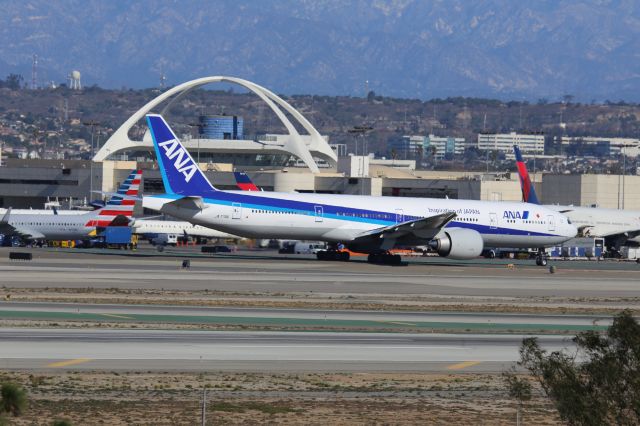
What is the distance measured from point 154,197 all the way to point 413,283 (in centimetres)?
1642

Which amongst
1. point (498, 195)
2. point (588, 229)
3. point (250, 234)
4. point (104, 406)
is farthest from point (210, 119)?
point (104, 406)

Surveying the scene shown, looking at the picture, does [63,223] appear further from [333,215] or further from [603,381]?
[603,381]

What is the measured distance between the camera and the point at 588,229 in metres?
105

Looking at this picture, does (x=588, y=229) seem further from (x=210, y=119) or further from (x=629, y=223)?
(x=210, y=119)

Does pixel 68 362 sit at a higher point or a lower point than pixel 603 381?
lower

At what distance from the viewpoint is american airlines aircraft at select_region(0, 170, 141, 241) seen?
9412 centimetres

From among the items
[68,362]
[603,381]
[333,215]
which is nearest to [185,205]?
[333,215]

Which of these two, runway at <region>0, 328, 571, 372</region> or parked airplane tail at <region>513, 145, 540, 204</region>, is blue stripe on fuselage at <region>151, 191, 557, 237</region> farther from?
parked airplane tail at <region>513, 145, 540, 204</region>

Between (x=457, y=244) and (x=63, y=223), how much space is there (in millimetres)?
38779

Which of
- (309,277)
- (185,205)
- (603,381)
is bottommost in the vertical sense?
(603,381)

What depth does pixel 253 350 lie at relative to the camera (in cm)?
2889

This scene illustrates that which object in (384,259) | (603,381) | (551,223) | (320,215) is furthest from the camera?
(551,223)

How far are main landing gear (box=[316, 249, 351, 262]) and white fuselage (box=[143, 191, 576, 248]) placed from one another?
12.1 ft

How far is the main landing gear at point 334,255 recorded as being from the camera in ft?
234
